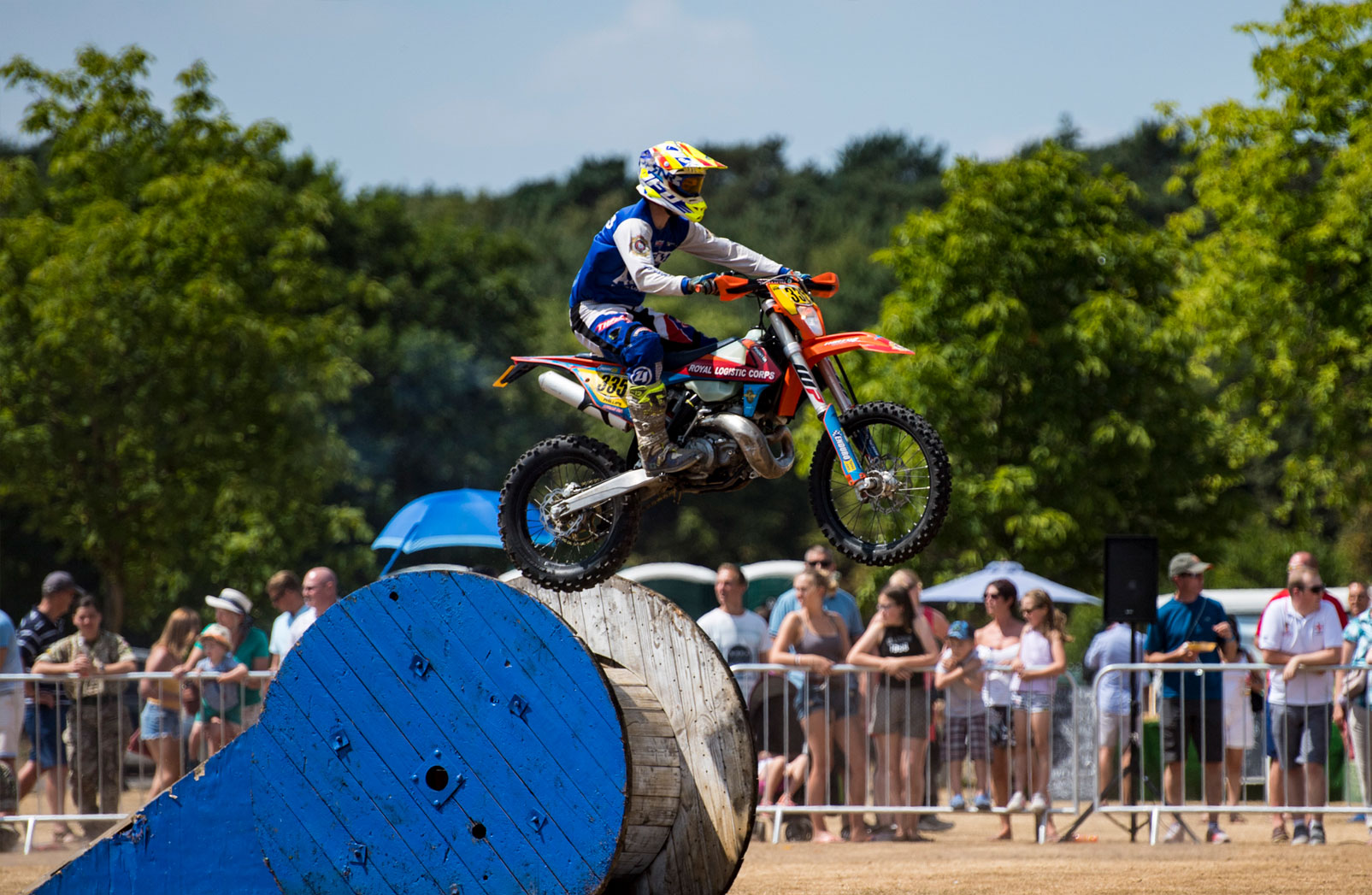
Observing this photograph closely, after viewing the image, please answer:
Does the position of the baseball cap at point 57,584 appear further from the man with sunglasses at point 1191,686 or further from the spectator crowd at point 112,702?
the man with sunglasses at point 1191,686

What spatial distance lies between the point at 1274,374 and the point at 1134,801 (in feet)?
33.8

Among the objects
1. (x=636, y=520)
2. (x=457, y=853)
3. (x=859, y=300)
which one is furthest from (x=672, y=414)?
→ (x=859, y=300)

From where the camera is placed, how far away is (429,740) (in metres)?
7.14

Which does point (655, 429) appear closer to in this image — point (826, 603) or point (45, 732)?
point (826, 603)

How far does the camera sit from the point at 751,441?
7027 millimetres

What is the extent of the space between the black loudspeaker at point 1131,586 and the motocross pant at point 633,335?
5369mm

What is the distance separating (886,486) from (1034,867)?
4267 millimetres

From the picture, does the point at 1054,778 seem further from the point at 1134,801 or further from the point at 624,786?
the point at 624,786

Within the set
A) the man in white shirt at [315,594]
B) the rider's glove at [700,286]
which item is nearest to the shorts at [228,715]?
the man in white shirt at [315,594]

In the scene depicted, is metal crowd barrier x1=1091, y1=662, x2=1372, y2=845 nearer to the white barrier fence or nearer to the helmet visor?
the white barrier fence

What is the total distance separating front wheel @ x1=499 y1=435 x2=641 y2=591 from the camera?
7.52 metres

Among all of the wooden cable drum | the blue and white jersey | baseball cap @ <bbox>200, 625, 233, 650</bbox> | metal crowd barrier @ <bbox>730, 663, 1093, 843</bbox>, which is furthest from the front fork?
baseball cap @ <bbox>200, 625, 233, 650</bbox>

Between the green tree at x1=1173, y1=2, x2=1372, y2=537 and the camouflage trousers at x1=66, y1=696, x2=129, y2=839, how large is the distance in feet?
48.6

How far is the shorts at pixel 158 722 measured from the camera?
11.5 metres
